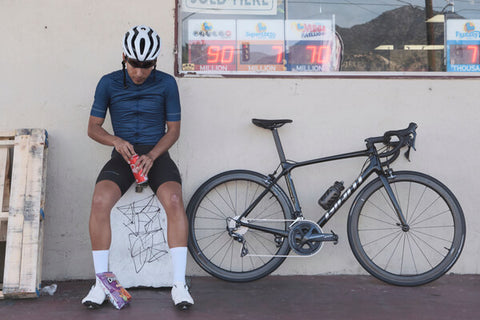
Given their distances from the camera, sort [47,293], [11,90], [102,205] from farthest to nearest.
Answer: [11,90] < [47,293] < [102,205]

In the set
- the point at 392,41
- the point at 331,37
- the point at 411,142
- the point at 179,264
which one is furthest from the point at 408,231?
the point at 179,264

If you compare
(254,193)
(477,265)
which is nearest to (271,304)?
(254,193)

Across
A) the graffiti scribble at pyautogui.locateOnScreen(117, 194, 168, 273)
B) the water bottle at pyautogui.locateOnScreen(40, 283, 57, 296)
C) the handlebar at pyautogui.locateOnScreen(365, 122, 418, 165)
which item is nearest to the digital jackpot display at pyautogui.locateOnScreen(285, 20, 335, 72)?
the handlebar at pyautogui.locateOnScreen(365, 122, 418, 165)

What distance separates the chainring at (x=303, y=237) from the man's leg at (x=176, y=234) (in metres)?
0.88

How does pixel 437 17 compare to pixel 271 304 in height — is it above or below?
above

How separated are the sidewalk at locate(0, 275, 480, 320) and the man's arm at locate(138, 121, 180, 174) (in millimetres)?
938

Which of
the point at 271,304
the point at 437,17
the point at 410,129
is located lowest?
the point at 271,304

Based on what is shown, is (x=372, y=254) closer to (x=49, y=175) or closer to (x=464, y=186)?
(x=464, y=186)

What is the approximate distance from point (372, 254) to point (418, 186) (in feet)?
2.20

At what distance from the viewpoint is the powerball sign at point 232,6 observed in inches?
181

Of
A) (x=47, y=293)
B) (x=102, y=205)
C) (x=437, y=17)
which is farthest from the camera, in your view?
(x=437, y=17)

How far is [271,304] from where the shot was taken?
3.77 metres

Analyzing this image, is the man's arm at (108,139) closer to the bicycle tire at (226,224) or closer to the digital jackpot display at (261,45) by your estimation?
the bicycle tire at (226,224)

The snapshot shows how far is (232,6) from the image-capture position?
4.65 m
